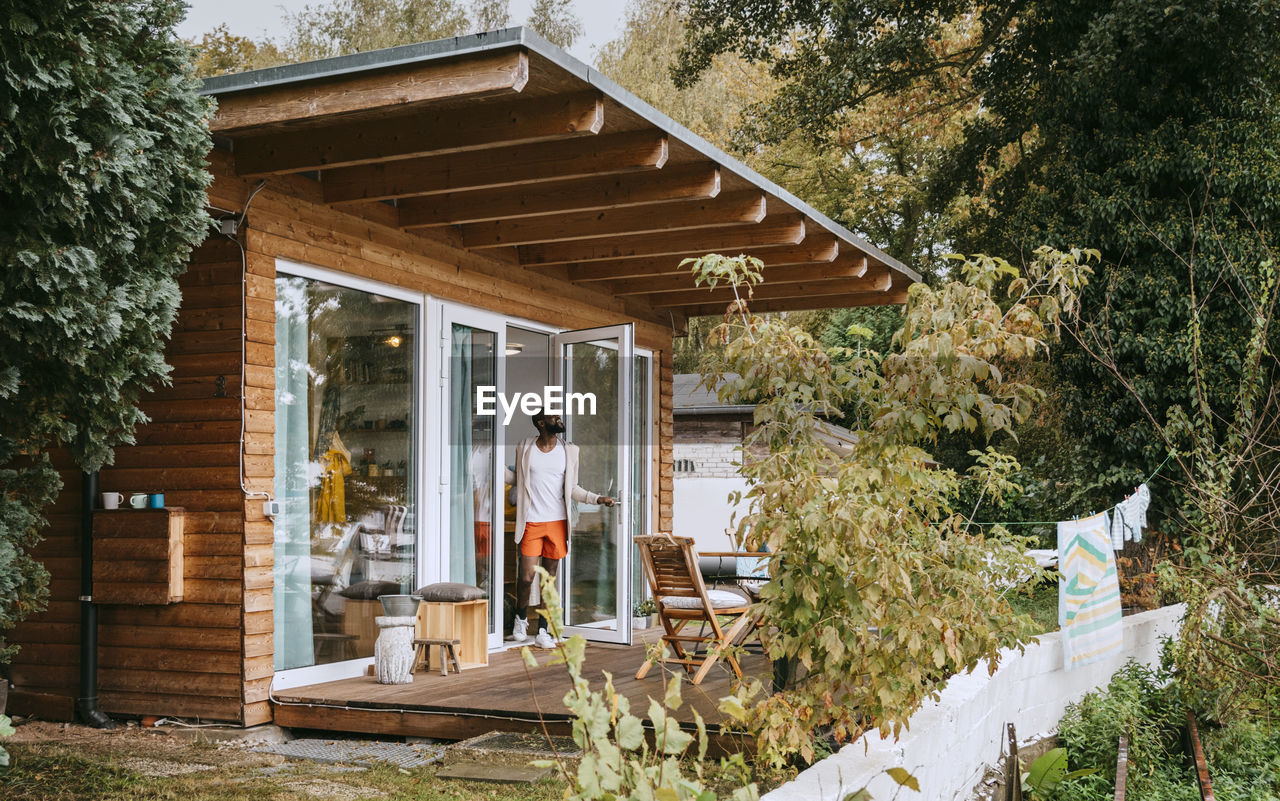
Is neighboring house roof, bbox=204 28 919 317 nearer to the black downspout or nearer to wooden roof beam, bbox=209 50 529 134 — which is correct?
wooden roof beam, bbox=209 50 529 134

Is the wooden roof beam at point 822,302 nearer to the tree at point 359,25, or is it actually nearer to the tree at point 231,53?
the tree at point 231,53

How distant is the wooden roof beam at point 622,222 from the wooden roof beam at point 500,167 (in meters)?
1.15

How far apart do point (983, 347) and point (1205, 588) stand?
14.0 feet

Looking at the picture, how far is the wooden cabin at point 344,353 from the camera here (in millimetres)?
5027

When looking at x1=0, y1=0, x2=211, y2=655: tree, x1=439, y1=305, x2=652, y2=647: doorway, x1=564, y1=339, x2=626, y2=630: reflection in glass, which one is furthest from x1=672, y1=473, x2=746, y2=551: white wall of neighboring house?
x1=0, y1=0, x2=211, y2=655: tree

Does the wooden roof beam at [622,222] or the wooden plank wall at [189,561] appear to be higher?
the wooden roof beam at [622,222]

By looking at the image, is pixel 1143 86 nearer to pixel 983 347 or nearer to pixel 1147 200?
pixel 1147 200

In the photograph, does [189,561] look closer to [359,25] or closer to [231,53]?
[231,53]

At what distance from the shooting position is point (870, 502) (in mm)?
3957

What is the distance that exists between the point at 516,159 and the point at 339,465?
6.90ft

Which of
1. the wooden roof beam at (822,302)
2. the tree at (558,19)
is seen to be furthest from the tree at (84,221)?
the tree at (558,19)

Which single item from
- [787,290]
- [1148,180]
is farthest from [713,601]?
[1148,180]

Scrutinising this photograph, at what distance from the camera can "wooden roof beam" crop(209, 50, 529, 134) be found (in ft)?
14.5

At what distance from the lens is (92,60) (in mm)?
3658
